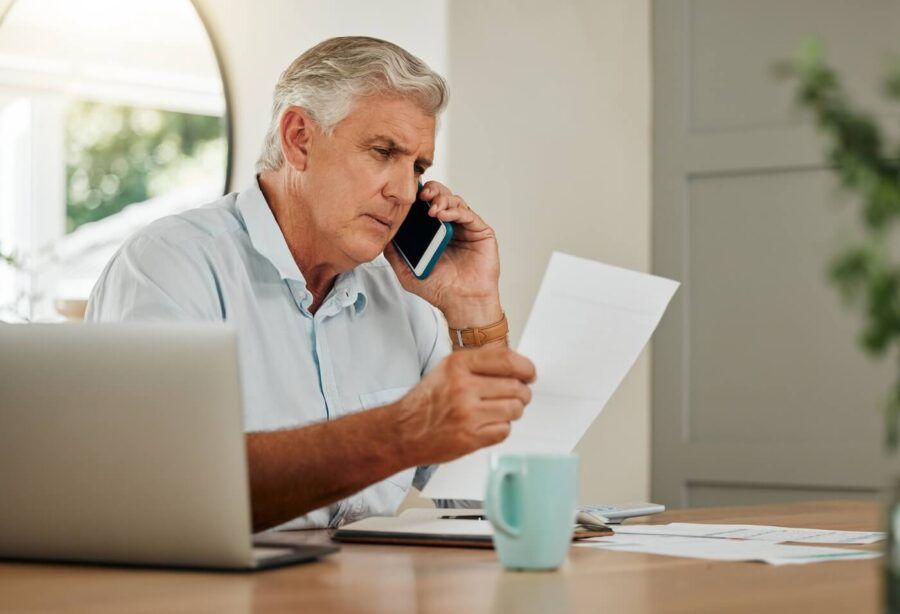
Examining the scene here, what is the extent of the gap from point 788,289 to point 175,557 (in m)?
2.11

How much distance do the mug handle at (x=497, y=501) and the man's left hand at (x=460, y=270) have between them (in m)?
0.93

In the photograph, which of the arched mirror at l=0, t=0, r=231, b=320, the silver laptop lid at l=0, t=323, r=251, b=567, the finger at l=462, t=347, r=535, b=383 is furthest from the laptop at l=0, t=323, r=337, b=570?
the arched mirror at l=0, t=0, r=231, b=320

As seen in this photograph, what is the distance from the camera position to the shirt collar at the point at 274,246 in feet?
5.56

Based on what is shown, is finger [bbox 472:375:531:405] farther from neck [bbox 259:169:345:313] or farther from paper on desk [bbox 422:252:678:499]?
neck [bbox 259:169:345:313]

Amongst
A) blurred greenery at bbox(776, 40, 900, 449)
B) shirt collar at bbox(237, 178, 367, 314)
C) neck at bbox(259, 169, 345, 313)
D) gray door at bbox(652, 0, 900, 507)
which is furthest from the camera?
gray door at bbox(652, 0, 900, 507)

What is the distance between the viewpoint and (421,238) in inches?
75.1

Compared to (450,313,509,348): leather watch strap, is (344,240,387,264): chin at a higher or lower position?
higher

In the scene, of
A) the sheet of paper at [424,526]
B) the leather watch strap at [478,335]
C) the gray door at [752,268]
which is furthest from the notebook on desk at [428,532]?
the gray door at [752,268]

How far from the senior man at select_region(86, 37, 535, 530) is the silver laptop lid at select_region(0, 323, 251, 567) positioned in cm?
50

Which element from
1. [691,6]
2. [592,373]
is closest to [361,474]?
[592,373]

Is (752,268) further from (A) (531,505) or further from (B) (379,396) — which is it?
(A) (531,505)

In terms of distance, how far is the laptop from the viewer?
3.01 ft

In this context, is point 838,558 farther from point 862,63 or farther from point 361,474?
point 862,63

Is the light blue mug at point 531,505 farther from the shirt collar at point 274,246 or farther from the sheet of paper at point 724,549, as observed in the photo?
the shirt collar at point 274,246
